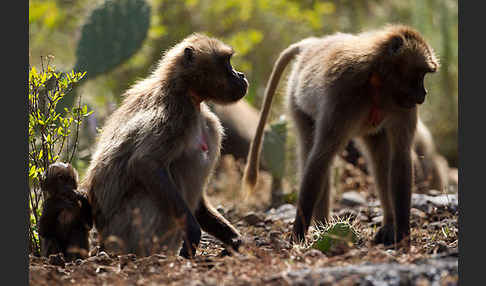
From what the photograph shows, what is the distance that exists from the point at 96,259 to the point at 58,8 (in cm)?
1149

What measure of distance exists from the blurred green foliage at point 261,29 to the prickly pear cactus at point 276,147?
4.28m

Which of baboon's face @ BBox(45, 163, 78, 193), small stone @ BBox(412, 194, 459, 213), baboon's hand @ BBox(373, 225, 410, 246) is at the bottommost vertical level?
small stone @ BBox(412, 194, 459, 213)

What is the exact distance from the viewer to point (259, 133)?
6.73m

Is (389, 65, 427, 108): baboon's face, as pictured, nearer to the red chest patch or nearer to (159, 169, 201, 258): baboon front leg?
the red chest patch

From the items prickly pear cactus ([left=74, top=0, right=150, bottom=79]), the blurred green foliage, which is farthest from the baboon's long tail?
the blurred green foliage

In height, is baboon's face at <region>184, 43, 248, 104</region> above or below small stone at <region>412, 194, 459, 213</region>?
above

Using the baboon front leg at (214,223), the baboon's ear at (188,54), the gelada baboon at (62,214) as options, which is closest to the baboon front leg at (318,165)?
the baboon front leg at (214,223)

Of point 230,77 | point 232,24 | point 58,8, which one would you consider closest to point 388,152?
point 230,77

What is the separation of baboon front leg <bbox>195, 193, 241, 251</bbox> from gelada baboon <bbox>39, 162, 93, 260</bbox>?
84 centimetres

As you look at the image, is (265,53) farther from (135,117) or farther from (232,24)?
(135,117)

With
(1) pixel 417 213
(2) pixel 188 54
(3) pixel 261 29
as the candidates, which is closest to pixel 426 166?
(1) pixel 417 213

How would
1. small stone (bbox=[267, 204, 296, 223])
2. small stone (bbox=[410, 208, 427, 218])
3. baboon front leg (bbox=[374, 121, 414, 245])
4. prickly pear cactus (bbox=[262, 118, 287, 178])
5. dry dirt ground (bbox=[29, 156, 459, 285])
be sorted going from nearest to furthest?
dry dirt ground (bbox=[29, 156, 459, 285]) → baboon front leg (bbox=[374, 121, 414, 245]) → small stone (bbox=[410, 208, 427, 218]) → small stone (bbox=[267, 204, 296, 223]) → prickly pear cactus (bbox=[262, 118, 287, 178])

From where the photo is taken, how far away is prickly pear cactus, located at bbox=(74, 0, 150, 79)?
26.4 ft

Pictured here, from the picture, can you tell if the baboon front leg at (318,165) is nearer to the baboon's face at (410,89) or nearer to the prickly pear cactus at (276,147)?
the baboon's face at (410,89)
